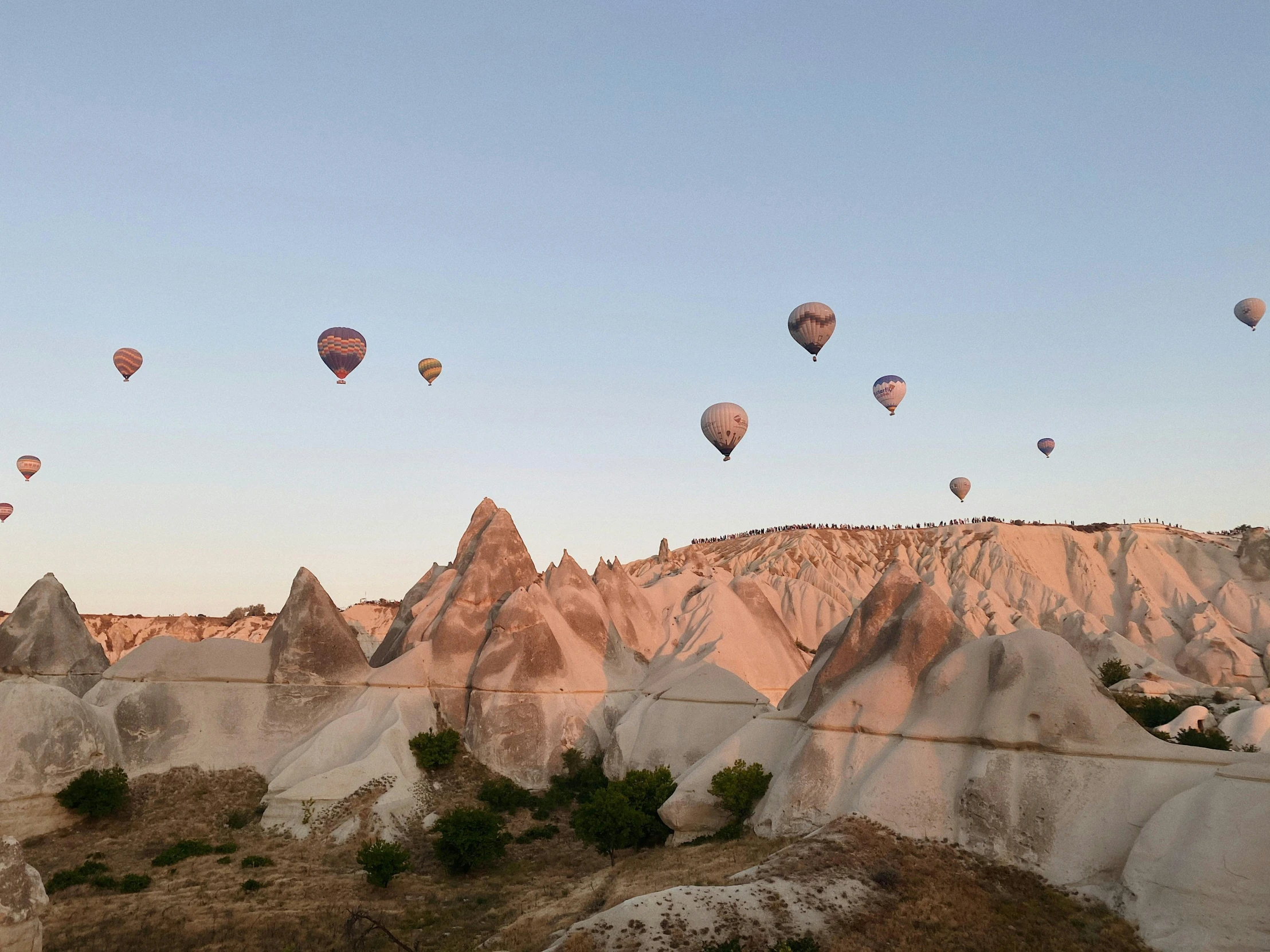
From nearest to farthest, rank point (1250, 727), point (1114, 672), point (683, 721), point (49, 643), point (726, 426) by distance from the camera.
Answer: point (683, 721) → point (1250, 727) → point (49, 643) → point (726, 426) → point (1114, 672)

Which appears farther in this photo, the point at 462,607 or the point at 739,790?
the point at 462,607

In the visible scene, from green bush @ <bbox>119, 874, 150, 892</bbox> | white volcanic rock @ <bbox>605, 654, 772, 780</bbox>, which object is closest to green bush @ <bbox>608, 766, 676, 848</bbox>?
white volcanic rock @ <bbox>605, 654, 772, 780</bbox>

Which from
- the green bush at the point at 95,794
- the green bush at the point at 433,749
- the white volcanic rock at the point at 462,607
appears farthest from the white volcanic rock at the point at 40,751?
the white volcanic rock at the point at 462,607

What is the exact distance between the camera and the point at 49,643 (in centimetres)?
5034

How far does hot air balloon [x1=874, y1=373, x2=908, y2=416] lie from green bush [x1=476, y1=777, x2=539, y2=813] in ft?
132

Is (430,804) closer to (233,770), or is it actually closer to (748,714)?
(233,770)

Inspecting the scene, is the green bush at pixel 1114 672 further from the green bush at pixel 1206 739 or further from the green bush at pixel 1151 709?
the green bush at pixel 1206 739

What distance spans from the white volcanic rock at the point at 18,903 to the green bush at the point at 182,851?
1395 centimetres

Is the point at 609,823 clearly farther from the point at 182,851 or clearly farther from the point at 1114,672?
the point at 1114,672

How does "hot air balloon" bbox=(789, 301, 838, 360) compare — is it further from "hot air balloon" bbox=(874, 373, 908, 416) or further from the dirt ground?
the dirt ground

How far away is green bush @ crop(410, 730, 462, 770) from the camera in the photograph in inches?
1640

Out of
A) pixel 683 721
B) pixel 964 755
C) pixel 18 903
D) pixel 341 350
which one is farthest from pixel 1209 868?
pixel 341 350

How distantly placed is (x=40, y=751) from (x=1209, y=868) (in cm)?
4059

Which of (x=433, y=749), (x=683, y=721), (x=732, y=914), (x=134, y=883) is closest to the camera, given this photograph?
(x=732, y=914)
